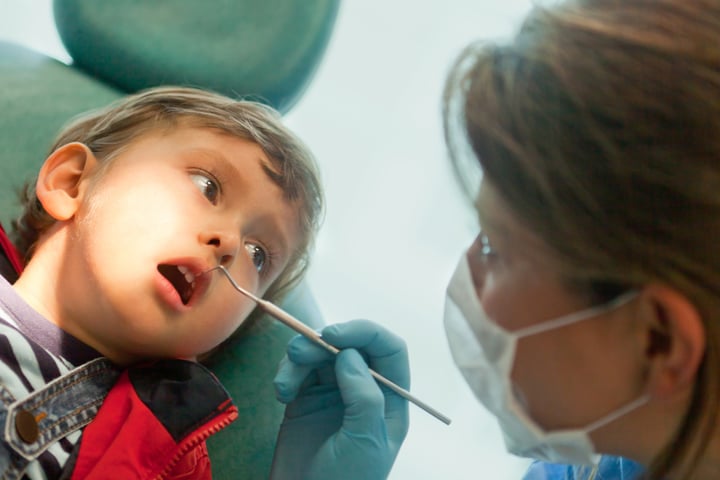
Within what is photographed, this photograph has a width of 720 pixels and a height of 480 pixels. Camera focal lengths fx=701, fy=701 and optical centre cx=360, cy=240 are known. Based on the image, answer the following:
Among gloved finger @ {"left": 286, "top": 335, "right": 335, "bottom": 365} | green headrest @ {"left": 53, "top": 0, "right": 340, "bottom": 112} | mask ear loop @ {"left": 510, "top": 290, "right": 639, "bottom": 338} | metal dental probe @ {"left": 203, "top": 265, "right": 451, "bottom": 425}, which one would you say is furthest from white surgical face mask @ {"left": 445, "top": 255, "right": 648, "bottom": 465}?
green headrest @ {"left": 53, "top": 0, "right": 340, "bottom": 112}

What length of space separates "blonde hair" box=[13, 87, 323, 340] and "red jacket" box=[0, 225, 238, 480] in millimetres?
96

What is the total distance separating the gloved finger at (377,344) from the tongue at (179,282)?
0.74 ft

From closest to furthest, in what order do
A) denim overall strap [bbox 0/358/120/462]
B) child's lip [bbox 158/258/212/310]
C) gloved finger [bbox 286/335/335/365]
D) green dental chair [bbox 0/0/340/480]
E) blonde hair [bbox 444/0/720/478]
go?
blonde hair [bbox 444/0/720/478] < denim overall strap [bbox 0/358/120/462] < child's lip [bbox 158/258/212/310] < gloved finger [bbox 286/335/335/365] < green dental chair [bbox 0/0/340/480]

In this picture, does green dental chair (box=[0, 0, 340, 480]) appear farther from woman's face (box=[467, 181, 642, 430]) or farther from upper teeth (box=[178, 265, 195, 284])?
woman's face (box=[467, 181, 642, 430])

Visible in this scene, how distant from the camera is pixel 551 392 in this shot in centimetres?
77

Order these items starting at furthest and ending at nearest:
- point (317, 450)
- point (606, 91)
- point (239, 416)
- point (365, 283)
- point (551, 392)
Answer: point (365, 283)
point (239, 416)
point (317, 450)
point (551, 392)
point (606, 91)

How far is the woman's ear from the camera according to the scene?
64 cm

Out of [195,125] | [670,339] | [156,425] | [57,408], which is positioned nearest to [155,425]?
[156,425]

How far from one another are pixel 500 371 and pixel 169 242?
19.7 inches

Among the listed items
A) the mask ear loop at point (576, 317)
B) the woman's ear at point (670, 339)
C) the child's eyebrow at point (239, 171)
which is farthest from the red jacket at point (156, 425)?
the woman's ear at point (670, 339)

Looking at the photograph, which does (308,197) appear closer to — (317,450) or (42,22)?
(317,450)

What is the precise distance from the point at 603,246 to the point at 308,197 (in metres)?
0.67

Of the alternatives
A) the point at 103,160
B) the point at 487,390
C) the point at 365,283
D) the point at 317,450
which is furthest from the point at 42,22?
the point at 487,390

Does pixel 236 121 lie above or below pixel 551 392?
above
